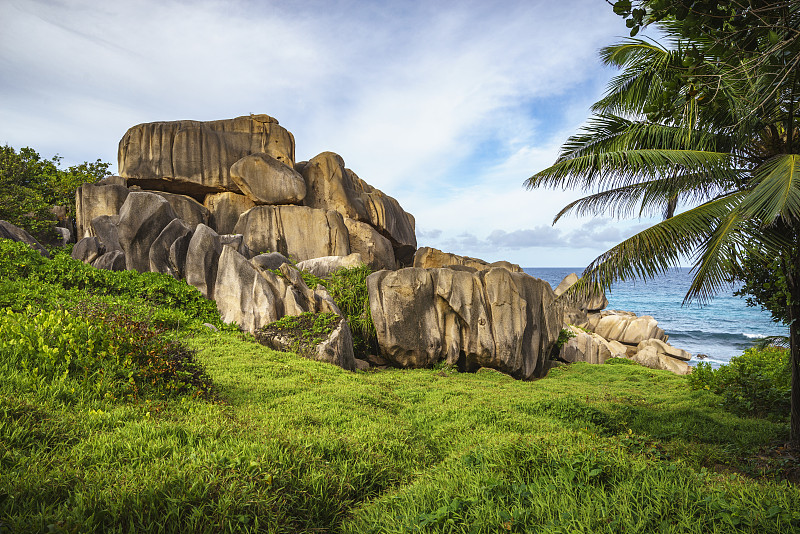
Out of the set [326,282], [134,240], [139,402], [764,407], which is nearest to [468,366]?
[326,282]

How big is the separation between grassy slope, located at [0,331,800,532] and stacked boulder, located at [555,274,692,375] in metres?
13.1

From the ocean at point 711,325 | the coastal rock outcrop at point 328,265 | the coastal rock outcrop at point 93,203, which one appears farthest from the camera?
the ocean at point 711,325

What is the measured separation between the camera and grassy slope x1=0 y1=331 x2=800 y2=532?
10.6 ft

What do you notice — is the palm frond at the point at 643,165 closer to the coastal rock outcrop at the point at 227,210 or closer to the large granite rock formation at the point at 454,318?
the large granite rock formation at the point at 454,318

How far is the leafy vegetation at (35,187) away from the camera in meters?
20.9

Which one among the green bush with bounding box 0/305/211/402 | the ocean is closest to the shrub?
the green bush with bounding box 0/305/211/402

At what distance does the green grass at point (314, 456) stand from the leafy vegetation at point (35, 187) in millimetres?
17457

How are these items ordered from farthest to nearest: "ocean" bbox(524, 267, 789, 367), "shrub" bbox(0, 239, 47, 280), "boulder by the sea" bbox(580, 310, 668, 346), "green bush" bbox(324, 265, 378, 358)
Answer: "ocean" bbox(524, 267, 789, 367) < "boulder by the sea" bbox(580, 310, 668, 346) < "green bush" bbox(324, 265, 378, 358) < "shrub" bbox(0, 239, 47, 280)

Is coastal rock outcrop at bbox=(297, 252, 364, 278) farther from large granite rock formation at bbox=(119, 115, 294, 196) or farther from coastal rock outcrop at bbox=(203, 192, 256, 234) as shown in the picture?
large granite rock formation at bbox=(119, 115, 294, 196)

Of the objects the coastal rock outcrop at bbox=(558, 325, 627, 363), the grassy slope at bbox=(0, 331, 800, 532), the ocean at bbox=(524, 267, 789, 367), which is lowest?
the ocean at bbox=(524, 267, 789, 367)

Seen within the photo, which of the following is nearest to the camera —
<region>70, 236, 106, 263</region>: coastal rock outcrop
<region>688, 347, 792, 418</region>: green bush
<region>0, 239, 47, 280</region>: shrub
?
<region>688, 347, 792, 418</region>: green bush

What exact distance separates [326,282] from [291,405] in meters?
9.58

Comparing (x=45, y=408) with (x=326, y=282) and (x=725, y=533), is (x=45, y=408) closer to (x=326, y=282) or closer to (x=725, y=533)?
(x=725, y=533)

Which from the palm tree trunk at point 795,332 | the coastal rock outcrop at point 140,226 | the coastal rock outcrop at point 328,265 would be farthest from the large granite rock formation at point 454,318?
the coastal rock outcrop at point 140,226
